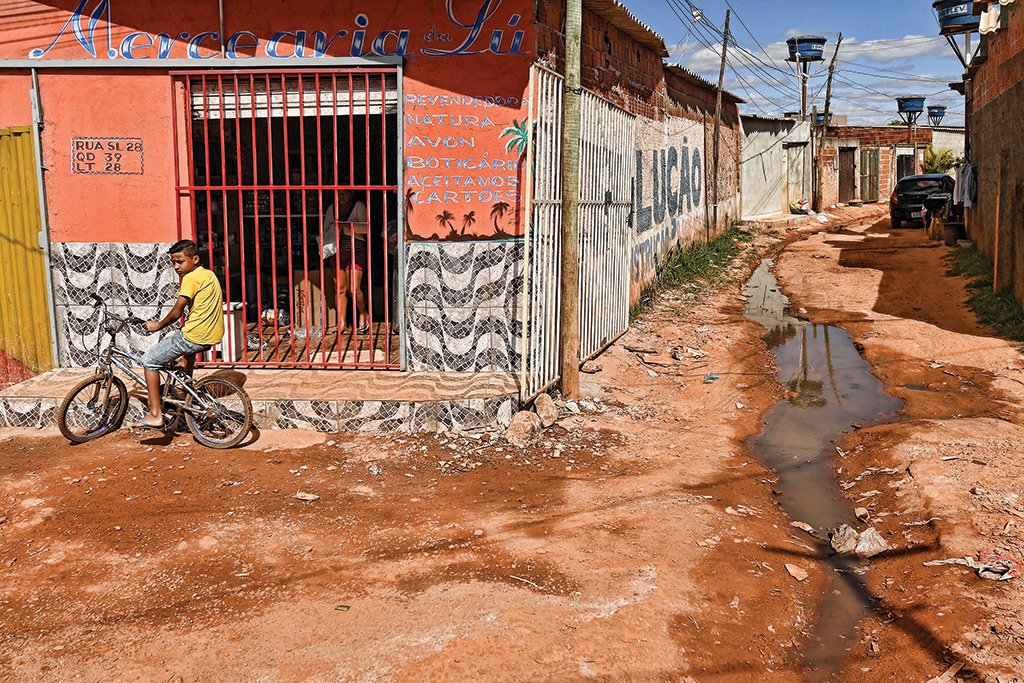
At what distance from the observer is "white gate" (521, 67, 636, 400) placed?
23.6ft

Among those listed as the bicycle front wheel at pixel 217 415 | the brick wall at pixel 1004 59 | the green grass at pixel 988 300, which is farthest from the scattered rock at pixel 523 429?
the brick wall at pixel 1004 59

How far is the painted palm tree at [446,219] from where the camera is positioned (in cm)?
775

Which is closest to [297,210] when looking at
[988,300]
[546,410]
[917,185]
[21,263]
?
[21,263]

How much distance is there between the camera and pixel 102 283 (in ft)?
26.8

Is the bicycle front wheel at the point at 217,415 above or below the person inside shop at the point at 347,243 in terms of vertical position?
below

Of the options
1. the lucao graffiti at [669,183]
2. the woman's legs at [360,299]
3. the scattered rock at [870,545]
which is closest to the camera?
the scattered rock at [870,545]

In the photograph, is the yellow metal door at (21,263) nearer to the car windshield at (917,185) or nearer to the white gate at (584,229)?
the white gate at (584,229)

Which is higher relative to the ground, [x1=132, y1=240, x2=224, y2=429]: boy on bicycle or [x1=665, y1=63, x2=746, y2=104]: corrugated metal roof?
[x1=665, y1=63, x2=746, y2=104]: corrugated metal roof

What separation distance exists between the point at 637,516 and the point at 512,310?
9.13ft

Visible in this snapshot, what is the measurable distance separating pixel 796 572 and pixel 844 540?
0.51m

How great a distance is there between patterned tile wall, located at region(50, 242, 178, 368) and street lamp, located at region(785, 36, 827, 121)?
29027 millimetres

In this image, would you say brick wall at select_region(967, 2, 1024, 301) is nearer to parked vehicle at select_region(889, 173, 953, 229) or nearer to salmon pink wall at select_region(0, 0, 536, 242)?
parked vehicle at select_region(889, 173, 953, 229)

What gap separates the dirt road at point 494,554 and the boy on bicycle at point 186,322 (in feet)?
1.65

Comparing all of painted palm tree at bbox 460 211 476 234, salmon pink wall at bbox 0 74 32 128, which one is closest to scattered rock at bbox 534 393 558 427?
painted palm tree at bbox 460 211 476 234
